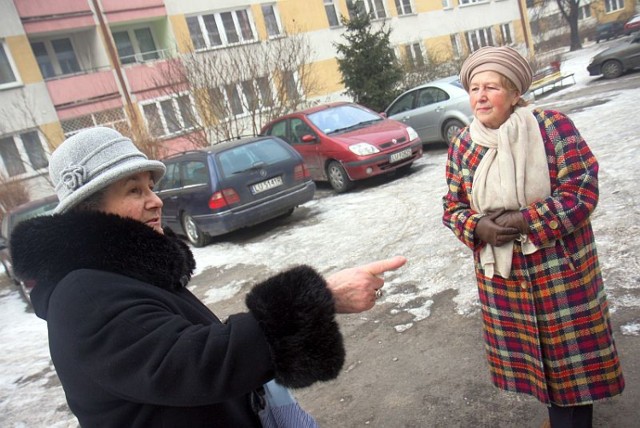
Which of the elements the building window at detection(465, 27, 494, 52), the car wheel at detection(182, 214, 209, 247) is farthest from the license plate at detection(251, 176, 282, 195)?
the building window at detection(465, 27, 494, 52)

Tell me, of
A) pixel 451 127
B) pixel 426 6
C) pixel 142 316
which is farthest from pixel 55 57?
pixel 142 316

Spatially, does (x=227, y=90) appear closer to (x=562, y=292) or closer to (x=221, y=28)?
(x=221, y=28)

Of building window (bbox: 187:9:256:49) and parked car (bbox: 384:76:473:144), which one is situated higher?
building window (bbox: 187:9:256:49)

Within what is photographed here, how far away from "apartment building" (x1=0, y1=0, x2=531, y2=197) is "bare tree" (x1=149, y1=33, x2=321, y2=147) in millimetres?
42

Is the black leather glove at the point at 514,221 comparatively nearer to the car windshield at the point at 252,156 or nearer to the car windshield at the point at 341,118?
the car windshield at the point at 252,156

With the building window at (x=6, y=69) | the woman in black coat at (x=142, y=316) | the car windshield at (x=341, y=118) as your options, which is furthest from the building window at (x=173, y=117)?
the woman in black coat at (x=142, y=316)

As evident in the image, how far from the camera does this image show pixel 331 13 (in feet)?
84.4

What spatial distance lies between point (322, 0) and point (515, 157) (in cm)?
2585

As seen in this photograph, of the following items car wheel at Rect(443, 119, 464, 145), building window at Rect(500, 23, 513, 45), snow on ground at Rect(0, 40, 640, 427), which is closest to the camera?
snow on ground at Rect(0, 40, 640, 427)

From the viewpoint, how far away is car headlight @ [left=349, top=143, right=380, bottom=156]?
854 cm

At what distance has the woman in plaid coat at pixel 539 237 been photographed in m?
1.90

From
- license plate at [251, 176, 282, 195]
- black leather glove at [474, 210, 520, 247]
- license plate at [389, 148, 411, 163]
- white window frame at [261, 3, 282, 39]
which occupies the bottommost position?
license plate at [389, 148, 411, 163]

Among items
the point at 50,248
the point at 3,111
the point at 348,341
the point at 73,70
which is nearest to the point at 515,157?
the point at 50,248

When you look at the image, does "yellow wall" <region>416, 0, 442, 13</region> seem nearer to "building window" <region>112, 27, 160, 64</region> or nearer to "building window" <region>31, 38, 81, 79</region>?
"building window" <region>112, 27, 160, 64</region>
